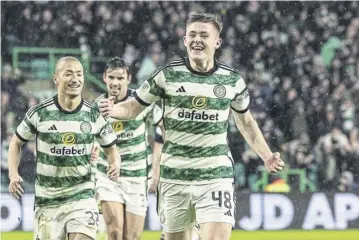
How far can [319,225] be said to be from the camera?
12.7 metres

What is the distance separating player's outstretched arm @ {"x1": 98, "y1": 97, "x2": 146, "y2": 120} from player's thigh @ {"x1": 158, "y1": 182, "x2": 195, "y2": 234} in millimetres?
517

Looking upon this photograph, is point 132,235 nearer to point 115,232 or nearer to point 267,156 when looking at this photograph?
point 115,232

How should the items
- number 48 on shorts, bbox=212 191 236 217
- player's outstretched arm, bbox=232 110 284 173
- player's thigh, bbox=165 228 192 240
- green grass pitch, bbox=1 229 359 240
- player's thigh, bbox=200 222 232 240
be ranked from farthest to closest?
green grass pitch, bbox=1 229 359 240, player's outstretched arm, bbox=232 110 284 173, player's thigh, bbox=165 228 192 240, number 48 on shorts, bbox=212 191 236 217, player's thigh, bbox=200 222 232 240

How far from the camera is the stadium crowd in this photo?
47.9 feet

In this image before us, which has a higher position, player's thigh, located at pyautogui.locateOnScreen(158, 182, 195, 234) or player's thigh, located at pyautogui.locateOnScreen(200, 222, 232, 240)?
player's thigh, located at pyautogui.locateOnScreen(158, 182, 195, 234)

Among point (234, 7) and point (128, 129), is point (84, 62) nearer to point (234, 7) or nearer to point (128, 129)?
point (234, 7)

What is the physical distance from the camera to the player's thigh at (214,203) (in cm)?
630

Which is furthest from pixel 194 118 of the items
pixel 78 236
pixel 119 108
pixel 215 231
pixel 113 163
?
pixel 78 236

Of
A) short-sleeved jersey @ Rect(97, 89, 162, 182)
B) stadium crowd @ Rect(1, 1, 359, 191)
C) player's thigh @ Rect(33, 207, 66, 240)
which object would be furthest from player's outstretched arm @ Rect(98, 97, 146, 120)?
stadium crowd @ Rect(1, 1, 359, 191)

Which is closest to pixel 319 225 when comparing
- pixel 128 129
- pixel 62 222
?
pixel 128 129

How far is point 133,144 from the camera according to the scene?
8.96 meters

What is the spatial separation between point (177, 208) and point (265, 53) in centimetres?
996

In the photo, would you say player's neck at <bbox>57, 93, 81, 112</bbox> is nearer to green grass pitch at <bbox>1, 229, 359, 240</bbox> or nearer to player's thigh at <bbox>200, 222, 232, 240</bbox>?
player's thigh at <bbox>200, 222, 232, 240</bbox>

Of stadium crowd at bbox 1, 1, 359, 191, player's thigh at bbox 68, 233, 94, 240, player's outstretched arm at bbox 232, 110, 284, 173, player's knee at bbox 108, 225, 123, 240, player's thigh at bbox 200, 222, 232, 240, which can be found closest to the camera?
player's thigh at bbox 200, 222, 232, 240
